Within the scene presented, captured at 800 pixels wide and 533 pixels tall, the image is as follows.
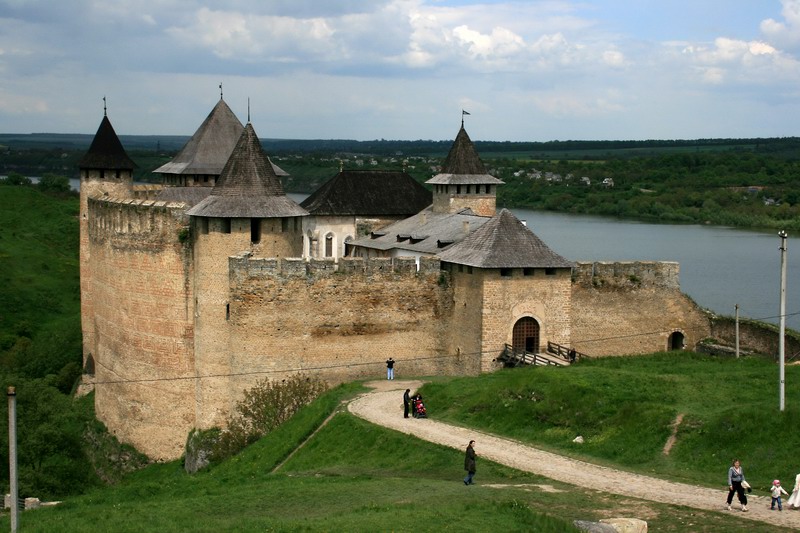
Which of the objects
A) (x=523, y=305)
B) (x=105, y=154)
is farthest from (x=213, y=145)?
(x=523, y=305)

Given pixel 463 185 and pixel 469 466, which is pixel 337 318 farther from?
pixel 463 185

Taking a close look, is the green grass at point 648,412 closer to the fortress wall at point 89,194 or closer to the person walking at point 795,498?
the person walking at point 795,498

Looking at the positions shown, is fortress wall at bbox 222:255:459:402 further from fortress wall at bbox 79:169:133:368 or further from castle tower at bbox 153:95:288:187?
fortress wall at bbox 79:169:133:368

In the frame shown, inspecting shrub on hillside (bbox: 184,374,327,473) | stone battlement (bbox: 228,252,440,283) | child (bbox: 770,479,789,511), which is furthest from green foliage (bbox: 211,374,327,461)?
child (bbox: 770,479,789,511)

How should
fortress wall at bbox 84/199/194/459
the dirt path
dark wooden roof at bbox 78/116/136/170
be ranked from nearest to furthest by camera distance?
the dirt path, fortress wall at bbox 84/199/194/459, dark wooden roof at bbox 78/116/136/170

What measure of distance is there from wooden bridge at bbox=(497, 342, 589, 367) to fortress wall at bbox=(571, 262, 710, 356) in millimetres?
1483

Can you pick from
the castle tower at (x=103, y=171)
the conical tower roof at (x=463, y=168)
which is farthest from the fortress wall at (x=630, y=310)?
the castle tower at (x=103, y=171)

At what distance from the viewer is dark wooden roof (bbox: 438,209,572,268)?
72.9 ft

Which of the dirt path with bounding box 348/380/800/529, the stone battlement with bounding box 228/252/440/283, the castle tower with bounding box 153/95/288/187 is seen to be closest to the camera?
the dirt path with bounding box 348/380/800/529

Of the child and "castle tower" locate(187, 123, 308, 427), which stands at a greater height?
"castle tower" locate(187, 123, 308, 427)

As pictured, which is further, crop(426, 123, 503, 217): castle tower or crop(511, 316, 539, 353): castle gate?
crop(426, 123, 503, 217): castle tower

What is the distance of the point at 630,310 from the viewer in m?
24.9

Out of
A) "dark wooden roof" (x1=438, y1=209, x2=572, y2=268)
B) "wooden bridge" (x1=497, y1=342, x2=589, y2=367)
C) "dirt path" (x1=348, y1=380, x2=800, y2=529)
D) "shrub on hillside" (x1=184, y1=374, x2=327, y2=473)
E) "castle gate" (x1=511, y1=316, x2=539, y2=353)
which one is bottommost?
"shrub on hillside" (x1=184, y1=374, x2=327, y2=473)

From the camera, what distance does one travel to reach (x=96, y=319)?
92.9 ft
